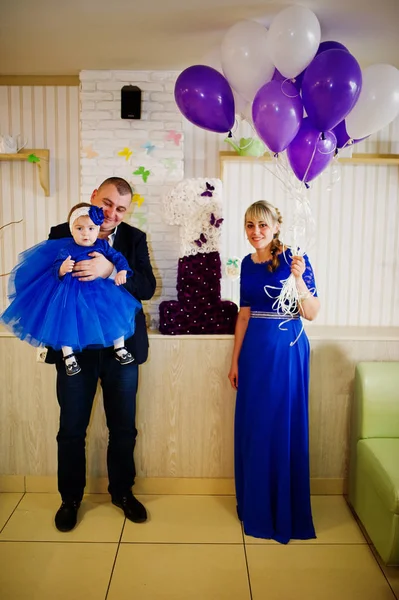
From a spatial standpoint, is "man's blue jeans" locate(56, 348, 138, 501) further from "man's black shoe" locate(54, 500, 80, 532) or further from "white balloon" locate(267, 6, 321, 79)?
"white balloon" locate(267, 6, 321, 79)

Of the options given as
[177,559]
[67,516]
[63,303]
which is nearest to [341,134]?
[63,303]

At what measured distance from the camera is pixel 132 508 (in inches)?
110

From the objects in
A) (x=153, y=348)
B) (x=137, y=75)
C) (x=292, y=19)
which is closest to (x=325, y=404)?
(x=153, y=348)

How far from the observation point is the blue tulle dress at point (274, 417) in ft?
8.61

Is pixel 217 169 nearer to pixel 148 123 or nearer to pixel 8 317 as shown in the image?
pixel 148 123

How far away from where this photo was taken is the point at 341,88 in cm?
210

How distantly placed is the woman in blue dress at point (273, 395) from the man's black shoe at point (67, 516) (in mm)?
889

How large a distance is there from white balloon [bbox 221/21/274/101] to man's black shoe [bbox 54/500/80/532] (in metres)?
2.27

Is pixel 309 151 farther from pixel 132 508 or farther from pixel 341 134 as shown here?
pixel 132 508

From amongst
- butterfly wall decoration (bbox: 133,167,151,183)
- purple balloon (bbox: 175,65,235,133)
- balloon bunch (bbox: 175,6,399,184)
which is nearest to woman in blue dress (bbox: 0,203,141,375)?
purple balloon (bbox: 175,65,235,133)

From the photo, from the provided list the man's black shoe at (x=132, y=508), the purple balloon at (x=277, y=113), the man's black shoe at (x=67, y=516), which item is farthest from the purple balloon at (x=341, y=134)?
the man's black shoe at (x=67, y=516)

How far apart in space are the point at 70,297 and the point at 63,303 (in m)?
0.04

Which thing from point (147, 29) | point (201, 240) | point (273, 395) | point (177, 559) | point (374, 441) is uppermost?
point (147, 29)

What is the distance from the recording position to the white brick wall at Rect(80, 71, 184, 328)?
3350 millimetres
